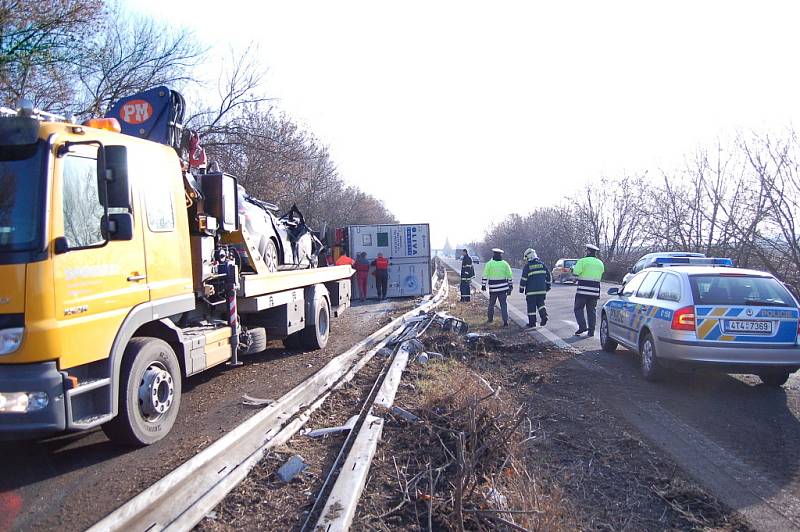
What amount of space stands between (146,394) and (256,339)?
9.65 feet

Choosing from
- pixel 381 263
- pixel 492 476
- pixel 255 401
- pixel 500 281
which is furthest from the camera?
pixel 381 263

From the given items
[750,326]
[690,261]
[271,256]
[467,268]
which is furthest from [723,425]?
[467,268]

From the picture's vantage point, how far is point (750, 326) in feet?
22.6

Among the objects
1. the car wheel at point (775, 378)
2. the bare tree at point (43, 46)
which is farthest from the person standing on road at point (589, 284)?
the bare tree at point (43, 46)

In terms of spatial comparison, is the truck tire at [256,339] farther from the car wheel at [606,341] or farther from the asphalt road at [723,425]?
the car wheel at [606,341]

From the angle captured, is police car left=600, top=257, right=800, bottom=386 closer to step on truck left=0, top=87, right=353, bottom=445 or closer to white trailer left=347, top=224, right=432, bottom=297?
step on truck left=0, top=87, right=353, bottom=445

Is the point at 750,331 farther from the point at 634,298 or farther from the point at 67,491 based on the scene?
the point at 67,491

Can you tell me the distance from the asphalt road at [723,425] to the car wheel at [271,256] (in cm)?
518

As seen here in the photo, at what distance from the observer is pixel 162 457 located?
4.86 metres

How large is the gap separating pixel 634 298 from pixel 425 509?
6412 millimetres

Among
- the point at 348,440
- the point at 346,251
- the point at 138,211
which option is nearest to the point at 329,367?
the point at 348,440

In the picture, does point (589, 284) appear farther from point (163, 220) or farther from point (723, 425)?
point (163, 220)

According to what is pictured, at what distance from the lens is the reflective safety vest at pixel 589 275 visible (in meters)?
11.9

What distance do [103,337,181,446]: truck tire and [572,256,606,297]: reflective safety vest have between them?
8.76 m
